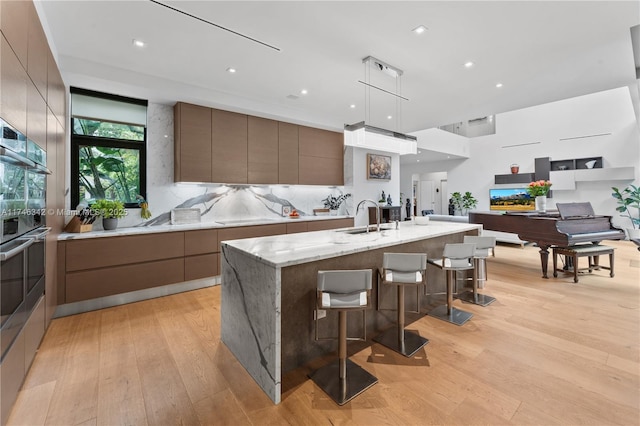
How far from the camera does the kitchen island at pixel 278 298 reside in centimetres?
179

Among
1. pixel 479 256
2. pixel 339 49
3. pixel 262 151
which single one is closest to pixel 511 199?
pixel 479 256

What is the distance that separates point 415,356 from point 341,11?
301 centimetres

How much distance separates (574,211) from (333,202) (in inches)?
165

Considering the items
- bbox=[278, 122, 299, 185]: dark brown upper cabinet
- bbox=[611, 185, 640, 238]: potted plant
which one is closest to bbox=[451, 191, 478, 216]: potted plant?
bbox=[611, 185, 640, 238]: potted plant

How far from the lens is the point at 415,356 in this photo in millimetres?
2244

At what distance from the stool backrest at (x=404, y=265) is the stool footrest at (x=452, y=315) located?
936 millimetres

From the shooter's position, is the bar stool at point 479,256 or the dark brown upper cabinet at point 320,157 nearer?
the bar stool at point 479,256

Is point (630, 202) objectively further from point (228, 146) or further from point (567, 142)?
point (228, 146)

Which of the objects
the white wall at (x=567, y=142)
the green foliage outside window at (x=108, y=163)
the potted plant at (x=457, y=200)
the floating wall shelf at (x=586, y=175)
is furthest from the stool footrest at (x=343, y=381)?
the potted plant at (x=457, y=200)

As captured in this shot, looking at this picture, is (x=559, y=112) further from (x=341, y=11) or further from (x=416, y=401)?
(x=416, y=401)

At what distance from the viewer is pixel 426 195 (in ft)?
47.2

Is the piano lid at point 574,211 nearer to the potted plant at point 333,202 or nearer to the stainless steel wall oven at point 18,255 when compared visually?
the potted plant at point 333,202

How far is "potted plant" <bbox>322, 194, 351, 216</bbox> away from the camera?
612 cm

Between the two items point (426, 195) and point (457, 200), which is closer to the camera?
point (457, 200)
